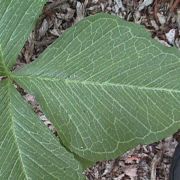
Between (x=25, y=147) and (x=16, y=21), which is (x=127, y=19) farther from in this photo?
(x=25, y=147)

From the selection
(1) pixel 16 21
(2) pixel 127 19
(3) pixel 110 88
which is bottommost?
(2) pixel 127 19

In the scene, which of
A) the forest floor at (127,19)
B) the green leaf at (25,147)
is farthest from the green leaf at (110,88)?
the forest floor at (127,19)

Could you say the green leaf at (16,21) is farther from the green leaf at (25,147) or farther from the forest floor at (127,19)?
the forest floor at (127,19)

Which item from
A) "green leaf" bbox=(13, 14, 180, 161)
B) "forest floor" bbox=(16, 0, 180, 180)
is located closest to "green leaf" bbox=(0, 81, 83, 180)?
"green leaf" bbox=(13, 14, 180, 161)

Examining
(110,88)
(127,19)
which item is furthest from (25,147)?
(127,19)

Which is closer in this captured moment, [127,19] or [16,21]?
[16,21]

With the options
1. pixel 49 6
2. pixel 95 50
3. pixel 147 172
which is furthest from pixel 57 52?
pixel 147 172
